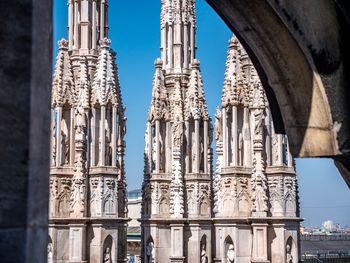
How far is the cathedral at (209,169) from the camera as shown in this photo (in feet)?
55.2

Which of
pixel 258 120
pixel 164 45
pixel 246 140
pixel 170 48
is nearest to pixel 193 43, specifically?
pixel 170 48

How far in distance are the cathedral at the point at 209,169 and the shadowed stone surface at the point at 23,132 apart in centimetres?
1364

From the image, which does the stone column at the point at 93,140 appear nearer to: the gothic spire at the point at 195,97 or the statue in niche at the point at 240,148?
the gothic spire at the point at 195,97

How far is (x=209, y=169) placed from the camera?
21281mm

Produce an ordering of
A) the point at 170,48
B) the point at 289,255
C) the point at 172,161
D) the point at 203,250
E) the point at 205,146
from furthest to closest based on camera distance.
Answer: the point at 170,48, the point at 205,146, the point at 172,161, the point at 203,250, the point at 289,255

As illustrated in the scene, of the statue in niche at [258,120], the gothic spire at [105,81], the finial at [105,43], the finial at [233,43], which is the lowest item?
the statue in niche at [258,120]

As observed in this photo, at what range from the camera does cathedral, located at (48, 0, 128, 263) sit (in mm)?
18375

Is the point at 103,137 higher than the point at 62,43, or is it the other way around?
the point at 62,43

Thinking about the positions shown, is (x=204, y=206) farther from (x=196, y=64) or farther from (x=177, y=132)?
(x=196, y=64)

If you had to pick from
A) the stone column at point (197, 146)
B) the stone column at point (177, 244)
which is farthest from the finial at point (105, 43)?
the stone column at point (177, 244)

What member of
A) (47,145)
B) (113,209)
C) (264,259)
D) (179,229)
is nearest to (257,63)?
(47,145)

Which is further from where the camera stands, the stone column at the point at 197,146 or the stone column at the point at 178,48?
the stone column at the point at 178,48

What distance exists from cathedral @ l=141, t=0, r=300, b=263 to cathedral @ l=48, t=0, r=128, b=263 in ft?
4.80

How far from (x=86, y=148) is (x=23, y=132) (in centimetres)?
1620
